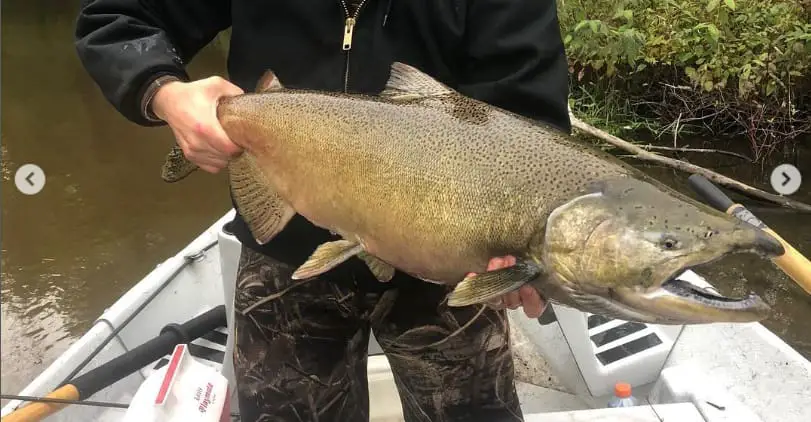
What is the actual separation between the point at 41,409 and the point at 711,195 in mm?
2305

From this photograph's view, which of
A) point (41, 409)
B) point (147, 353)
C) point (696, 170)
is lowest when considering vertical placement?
point (696, 170)

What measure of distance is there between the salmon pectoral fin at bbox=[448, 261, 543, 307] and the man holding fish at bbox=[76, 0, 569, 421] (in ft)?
0.39

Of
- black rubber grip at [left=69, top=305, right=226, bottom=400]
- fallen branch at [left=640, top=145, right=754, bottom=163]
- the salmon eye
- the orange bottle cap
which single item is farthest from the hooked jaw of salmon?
fallen branch at [left=640, top=145, right=754, bottom=163]

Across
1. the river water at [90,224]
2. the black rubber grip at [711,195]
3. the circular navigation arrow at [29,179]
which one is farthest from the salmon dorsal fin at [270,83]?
the circular navigation arrow at [29,179]

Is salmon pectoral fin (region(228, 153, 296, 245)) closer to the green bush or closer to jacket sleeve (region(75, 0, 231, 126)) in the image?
jacket sleeve (region(75, 0, 231, 126))

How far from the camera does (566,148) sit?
144 cm

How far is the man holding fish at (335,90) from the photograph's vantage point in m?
1.66

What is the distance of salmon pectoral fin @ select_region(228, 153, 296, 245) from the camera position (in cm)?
169

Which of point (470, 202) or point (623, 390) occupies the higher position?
point (470, 202)

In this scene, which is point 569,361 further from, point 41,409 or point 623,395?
point 41,409

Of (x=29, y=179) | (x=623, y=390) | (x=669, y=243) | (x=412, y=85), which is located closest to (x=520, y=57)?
(x=412, y=85)

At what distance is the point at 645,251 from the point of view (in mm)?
1217

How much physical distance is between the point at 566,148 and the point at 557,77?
1.05 ft

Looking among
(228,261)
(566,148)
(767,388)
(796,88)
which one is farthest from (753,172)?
(566,148)
